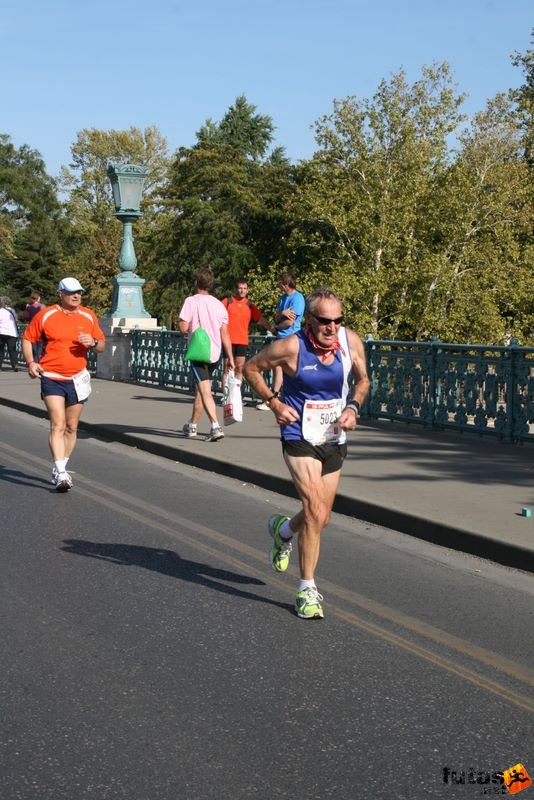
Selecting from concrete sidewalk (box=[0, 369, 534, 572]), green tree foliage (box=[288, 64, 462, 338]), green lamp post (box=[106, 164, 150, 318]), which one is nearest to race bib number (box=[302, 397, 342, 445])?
concrete sidewalk (box=[0, 369, 534, 572])

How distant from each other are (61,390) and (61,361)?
0.83 ft

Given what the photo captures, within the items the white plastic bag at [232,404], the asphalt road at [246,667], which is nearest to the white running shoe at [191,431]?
the white plastic bag at [232,404]

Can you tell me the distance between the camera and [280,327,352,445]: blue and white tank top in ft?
20.0

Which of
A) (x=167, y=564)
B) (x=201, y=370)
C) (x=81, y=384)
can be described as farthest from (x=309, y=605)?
(x=201, y=370)

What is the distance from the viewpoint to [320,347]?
6086 mm

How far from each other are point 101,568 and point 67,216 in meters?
95.5

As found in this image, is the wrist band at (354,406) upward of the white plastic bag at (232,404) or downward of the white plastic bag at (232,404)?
upward

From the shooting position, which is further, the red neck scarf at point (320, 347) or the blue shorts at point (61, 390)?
the blue shorts at point (61, 390)

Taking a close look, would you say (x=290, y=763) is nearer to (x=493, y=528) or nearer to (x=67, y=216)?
(x=493, y=528)

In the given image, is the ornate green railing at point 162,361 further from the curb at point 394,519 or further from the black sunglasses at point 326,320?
the black sunglasses at point 326,320

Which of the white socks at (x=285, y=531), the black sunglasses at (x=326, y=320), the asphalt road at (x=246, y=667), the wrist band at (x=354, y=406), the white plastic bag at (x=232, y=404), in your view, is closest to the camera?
the asphalt road at (x=246, y=667)

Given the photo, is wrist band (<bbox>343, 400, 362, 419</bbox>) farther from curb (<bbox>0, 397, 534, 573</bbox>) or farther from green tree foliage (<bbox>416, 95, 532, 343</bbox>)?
green tree foliage (<bbox>416, 95, 532, 343</bbox>)

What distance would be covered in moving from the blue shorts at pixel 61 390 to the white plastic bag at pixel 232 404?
1.27 meters

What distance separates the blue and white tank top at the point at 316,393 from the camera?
6.11m
